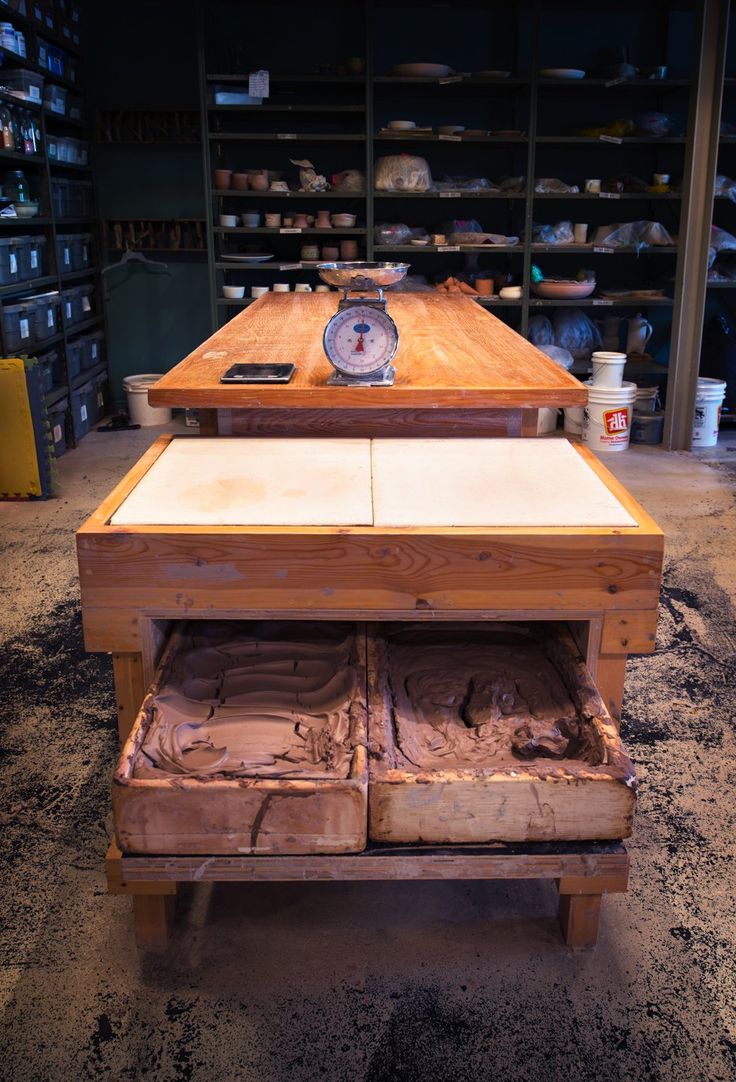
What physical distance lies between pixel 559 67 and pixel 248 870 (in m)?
6.21

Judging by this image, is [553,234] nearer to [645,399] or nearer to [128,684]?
[645,399]

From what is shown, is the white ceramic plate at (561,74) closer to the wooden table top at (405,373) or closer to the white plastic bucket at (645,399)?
the white plastic bucket at (645,399)

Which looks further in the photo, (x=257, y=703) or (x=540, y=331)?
(x=540, y=331)

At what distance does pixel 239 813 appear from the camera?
1545 mm

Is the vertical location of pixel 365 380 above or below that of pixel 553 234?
below

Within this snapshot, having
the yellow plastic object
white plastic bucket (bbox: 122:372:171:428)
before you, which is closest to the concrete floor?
the yellow plastic object

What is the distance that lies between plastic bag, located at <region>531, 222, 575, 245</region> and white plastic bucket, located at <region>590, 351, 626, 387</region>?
84 centimetres

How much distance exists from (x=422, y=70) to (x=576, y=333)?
1924mm

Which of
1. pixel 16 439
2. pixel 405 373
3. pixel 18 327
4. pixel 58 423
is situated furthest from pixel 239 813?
pixel 58 423

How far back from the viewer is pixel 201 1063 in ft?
5.24

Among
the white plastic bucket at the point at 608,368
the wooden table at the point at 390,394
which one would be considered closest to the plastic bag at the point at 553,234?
the white plastic bucket at the point at 608,368

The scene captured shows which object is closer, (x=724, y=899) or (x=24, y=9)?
(x=724, y=899)

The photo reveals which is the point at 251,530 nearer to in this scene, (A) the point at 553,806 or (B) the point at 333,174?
(A) the point at 553,806

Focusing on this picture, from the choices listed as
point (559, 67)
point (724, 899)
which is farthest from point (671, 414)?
point (724, 899)
